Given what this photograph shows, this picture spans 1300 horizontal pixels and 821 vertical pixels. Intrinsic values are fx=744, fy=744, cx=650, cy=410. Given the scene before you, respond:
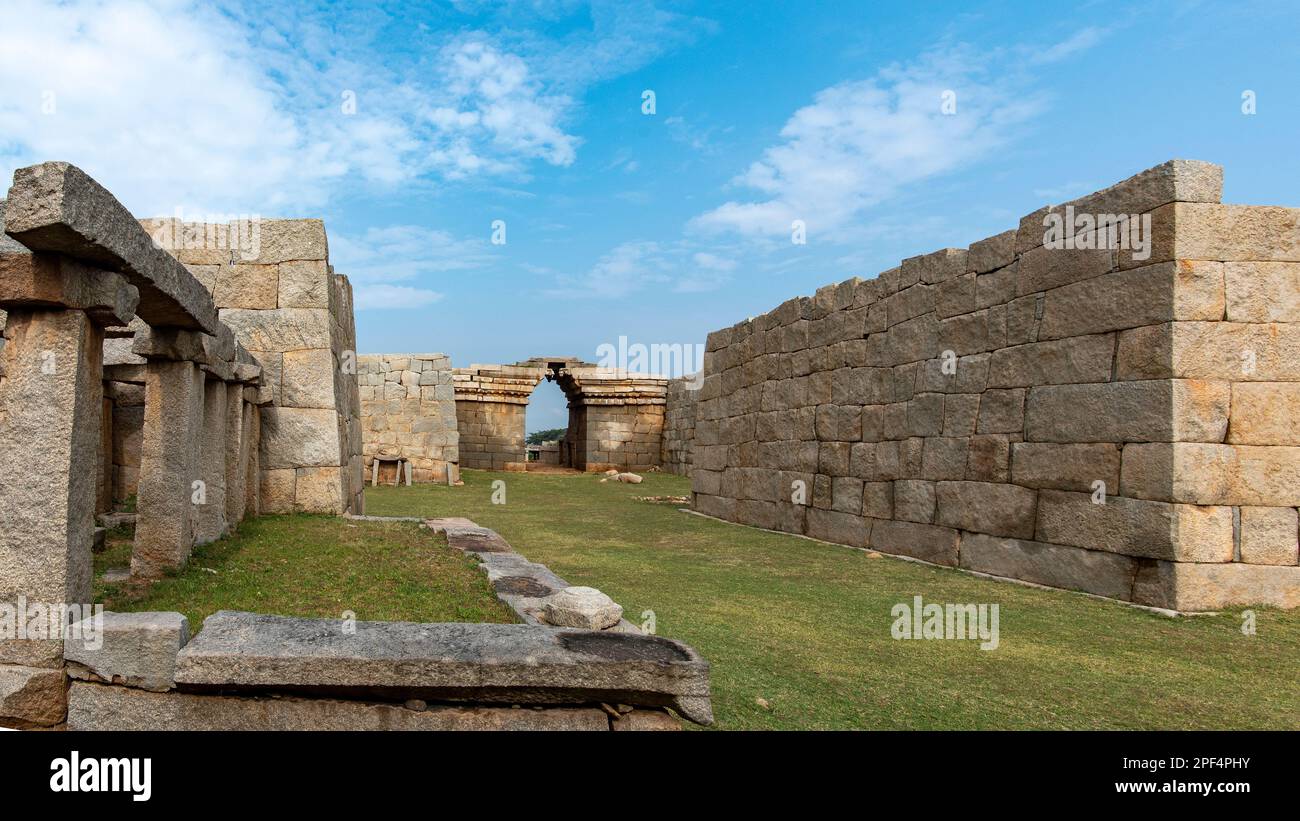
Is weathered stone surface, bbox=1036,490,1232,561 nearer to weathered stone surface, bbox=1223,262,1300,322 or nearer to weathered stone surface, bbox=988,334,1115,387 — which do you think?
weathered stone surface, bbox=988,334,1115,387

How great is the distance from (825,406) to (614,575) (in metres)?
4.65

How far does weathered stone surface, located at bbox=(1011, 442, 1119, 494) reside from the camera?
19.9 feet

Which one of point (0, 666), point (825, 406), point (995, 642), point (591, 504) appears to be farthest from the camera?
point (591, 504)

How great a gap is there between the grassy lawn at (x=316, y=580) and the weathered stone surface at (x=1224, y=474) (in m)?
4.93

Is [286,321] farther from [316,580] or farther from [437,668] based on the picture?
[437,668]

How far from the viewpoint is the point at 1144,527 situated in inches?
226

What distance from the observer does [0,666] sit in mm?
2982

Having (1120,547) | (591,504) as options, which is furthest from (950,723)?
(591,504)

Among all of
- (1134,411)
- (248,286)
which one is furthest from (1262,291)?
(248,286)

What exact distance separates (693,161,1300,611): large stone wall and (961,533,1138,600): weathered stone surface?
2 centimetres

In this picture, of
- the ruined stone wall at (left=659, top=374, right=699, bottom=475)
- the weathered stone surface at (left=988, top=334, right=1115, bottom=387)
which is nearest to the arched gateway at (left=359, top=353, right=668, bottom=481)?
the ruined stone wall at (left=659, top=374, right=699, bottom=475)

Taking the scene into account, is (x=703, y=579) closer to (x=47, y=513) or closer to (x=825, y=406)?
(x=825, y=406)

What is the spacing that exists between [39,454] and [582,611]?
8.08ft

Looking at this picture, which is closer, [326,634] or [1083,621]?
[326,634]
